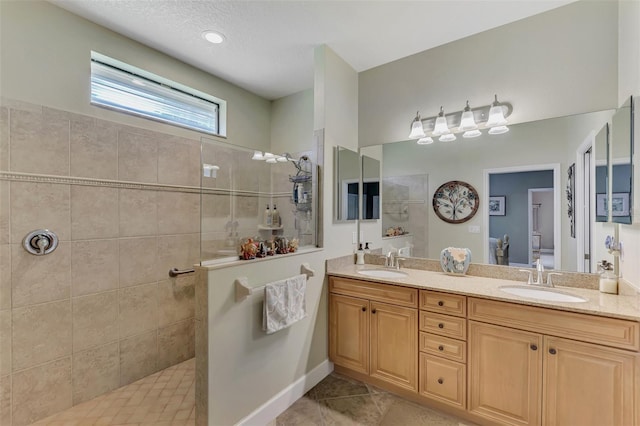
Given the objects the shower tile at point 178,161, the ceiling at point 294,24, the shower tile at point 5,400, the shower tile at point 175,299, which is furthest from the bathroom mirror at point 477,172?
the shower tile at point 5,400

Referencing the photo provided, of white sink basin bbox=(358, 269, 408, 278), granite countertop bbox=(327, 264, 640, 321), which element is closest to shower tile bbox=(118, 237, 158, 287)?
granite countertop bbox=(327, 264, 640, 321)

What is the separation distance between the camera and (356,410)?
206 centimetres

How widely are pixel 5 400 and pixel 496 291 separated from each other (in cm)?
322

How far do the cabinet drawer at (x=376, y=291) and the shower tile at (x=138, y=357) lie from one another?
1657mm

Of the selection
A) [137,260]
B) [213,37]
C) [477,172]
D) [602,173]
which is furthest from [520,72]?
[137,260]

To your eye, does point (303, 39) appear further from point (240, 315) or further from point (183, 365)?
point (183, 365)

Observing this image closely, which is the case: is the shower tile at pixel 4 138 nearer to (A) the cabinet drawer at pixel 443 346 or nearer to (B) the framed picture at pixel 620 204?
(A) the cabinet drawer at pixel 443 346

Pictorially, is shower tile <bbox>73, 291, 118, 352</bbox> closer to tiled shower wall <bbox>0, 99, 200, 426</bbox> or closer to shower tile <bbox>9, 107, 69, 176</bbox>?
tiled shower wall <bbox>0, 99, 200, 426</bbox>

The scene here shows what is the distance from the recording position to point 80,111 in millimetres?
2088

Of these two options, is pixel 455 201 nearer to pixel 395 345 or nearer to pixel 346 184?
pixel 346 184

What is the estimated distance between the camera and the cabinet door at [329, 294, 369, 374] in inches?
91.9

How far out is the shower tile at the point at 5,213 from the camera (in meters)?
1.75

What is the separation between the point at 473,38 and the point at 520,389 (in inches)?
103

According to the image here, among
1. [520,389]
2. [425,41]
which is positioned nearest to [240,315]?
[520,389]
